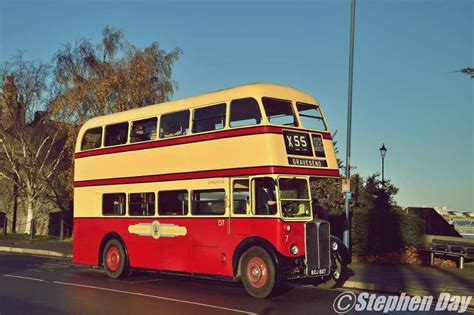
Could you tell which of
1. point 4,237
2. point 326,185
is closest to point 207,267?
point 326,185

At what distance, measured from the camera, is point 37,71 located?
3028 cm

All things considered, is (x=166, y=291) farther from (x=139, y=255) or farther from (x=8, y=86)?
(x=8, y=86)

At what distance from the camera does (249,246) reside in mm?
11523

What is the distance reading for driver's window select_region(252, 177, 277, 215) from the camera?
11.3 m

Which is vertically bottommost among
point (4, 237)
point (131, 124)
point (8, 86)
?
point (4, 237)

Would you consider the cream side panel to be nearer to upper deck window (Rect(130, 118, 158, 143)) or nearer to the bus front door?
upper deck window (Rect(130, 118, 158, 143))

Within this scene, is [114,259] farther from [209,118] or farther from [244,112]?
[244,112]

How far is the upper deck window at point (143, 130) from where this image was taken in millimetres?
14102

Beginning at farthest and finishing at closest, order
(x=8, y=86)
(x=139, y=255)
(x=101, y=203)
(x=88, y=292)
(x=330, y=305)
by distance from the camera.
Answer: (x=8, y=86) < (x=101, y=203) < (x=139, y=255) < (x=88, y=292) < (x=330, y=305)

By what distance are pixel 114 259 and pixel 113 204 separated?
151 centimetres

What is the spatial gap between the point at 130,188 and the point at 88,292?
3.37 meters

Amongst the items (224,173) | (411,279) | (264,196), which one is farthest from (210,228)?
(411,279)

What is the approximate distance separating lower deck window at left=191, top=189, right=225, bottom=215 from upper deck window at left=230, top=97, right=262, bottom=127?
157 cm

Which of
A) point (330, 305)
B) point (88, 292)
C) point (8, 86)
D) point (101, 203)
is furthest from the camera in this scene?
point (8, 86)
